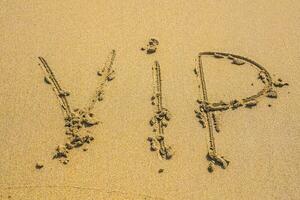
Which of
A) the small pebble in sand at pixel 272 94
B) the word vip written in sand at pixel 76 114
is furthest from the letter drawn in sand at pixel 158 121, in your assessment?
the small pebble in sand at pixel 272 94

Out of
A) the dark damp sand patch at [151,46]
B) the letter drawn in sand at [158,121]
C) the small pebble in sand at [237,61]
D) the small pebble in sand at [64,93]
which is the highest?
the dark damp sand patch at [151,46]

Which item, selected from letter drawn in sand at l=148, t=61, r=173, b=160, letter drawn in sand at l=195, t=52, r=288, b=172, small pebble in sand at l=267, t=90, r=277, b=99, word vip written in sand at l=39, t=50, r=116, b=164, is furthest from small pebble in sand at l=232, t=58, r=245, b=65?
word vip written in sand at l=39, t=50, r=116, b=164

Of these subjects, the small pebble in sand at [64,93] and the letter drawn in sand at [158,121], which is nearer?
the letter drawn in sand at [158,121]

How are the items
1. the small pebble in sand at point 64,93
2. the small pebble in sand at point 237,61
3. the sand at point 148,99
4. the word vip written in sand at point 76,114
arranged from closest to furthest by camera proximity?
the sand at point 148,99 < the word vip written in sand at point 76,114 < the small pebble in sand at point 64,93 < the small pebble in sand at point 237,61

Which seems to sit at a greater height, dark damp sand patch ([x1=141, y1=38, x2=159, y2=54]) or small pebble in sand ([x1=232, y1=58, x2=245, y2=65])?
dark damp sand patch ([x1=141, y1=38, x2=159, y2=54])

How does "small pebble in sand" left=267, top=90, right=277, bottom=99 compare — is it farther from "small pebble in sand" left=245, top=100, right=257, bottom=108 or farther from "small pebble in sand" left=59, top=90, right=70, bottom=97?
"small pebble in sand" left=59, top=90, right=70, bottom=97

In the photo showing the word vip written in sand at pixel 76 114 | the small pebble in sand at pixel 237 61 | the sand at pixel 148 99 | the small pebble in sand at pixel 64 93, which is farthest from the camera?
the small pebble in sand at pixel 237 61

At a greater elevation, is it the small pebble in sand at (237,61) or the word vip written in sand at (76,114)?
the small pebble in sand at (237,61)

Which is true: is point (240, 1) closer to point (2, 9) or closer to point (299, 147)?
point (299, 147)

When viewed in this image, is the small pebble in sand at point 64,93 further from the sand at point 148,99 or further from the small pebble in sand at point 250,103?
the small pebble in sand at point 250,103
